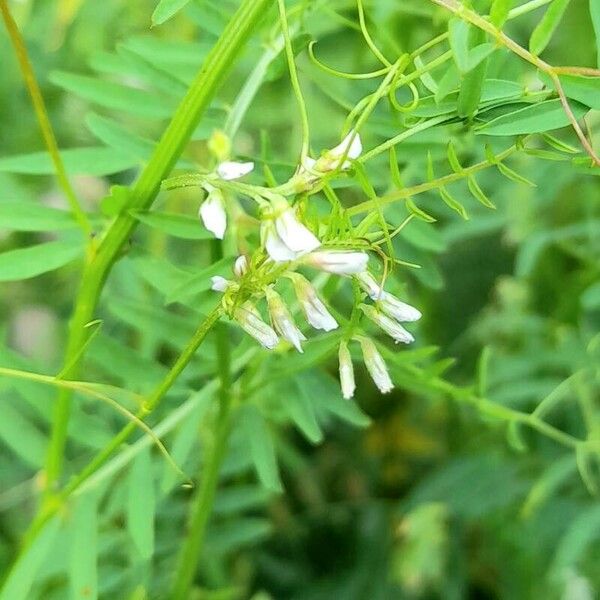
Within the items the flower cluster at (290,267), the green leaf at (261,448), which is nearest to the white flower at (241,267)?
the flower cluster at (290,267)

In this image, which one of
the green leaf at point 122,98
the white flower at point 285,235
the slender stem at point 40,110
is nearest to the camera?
the white flower at point 285,235

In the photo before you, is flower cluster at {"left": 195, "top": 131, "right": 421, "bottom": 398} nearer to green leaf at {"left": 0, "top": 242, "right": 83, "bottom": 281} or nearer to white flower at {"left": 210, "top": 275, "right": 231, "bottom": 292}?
white flower at {"left": 210, "top": 275, "right": 231, "bottom": 292}

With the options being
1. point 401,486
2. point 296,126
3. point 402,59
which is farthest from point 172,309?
point 402,59

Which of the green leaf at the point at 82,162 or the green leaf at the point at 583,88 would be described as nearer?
the green leaf at the point at 583,88

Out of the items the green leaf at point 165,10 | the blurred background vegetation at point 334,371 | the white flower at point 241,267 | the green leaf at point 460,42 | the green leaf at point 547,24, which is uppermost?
the green leaf at point 165,10

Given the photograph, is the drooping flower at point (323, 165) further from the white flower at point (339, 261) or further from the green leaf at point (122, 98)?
the green leaf at point (122, 98)

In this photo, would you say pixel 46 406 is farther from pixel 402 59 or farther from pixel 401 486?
pixel 401 486

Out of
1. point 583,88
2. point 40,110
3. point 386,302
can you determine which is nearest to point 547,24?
point 583,88
